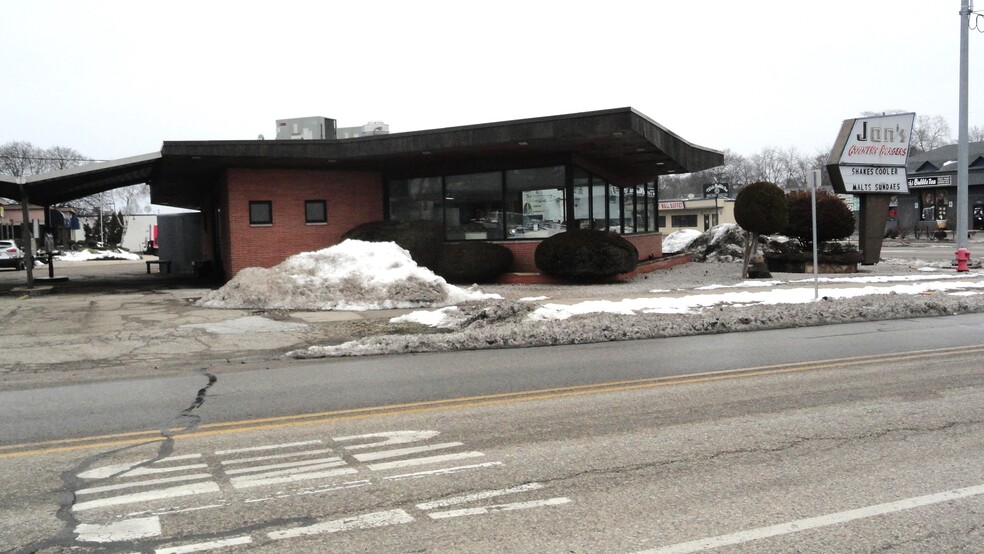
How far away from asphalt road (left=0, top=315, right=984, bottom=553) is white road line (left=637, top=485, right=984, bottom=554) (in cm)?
2

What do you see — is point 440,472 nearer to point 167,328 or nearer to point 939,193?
point 167,328

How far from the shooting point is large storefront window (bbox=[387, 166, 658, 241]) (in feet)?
78.7

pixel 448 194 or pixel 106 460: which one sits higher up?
pixel 448 194

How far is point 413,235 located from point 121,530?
64.7 feet

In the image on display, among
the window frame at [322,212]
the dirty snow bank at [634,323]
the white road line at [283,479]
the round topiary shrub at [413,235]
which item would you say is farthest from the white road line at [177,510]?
the window frame at [322,212]

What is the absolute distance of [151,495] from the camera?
5.25 metres

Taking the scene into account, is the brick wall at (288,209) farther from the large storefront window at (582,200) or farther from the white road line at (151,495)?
the white road line at (151,495)

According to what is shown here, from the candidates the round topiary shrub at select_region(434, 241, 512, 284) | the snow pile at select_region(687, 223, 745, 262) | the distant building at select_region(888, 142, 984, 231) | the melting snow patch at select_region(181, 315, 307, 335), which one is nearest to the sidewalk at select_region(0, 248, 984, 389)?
the melting snow patch at select_region(181, 315, 307, 335)

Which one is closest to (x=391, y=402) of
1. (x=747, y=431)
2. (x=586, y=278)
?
(x=747, y=431)

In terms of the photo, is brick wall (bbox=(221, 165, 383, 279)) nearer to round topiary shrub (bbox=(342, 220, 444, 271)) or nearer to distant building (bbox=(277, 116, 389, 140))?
round topiary shrub (bbox=(342, 220, 444, 271))

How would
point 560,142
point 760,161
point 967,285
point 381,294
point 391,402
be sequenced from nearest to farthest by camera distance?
point 391,402, point 381,294, point 967,285, point 560,142, point 760,161

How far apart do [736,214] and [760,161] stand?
111199 millimetres

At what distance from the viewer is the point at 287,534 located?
4.55 m

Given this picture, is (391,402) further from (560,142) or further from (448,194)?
(448,194)
